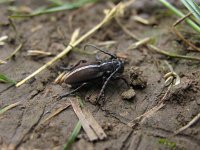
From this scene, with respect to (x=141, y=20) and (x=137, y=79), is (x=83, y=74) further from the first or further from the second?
(x=141, y=20)

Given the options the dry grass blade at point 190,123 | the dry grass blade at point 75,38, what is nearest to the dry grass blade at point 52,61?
the dry grass blade at point 75,38

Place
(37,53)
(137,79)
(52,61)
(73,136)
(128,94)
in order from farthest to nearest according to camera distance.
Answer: (37,53) < (52,61) < (137,79) < (128,94) < (73,136)

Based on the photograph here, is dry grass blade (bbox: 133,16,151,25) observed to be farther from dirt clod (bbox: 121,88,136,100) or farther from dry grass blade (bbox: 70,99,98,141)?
dry grass blade (bbox: 70,99,98,141)

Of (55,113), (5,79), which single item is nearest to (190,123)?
(55,113)

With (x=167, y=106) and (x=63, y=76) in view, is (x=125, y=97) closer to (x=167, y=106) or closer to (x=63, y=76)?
(x=167, y=106)

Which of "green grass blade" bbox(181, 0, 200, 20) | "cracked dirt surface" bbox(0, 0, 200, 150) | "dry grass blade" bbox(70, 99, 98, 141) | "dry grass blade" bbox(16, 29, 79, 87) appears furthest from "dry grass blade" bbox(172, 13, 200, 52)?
"dry grass blade" bbox(70, 99, 98, 141)

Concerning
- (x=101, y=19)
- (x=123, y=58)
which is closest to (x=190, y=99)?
(x=123, y=58)

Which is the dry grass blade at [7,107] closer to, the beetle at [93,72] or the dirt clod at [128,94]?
the beetle at [93,72]
